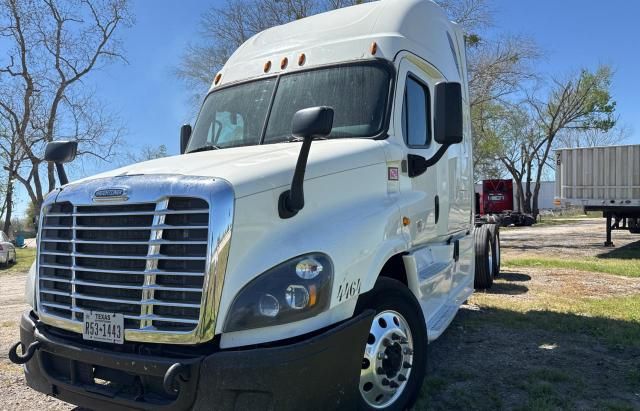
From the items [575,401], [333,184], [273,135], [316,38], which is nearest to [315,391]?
[333,184]

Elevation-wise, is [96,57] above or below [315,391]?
above

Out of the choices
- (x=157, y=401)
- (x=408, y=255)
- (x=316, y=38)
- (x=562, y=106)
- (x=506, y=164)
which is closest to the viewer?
(x=157, y=401)

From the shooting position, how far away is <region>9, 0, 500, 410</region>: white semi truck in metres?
2.71

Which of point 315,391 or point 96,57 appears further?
point 96,57

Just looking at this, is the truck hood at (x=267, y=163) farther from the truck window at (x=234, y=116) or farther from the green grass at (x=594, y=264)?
the green grass at (x=594, y=264)

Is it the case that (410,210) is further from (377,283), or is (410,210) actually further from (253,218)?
(253,218)

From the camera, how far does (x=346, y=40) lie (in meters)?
4.43

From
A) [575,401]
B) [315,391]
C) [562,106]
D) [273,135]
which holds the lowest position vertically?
[575,401]

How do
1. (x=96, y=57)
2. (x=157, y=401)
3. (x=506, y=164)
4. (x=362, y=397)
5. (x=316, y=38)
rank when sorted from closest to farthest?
1. (x=157, y=401)
2. (x=362, y=397)
3. (x=316, y=38)
4. (x=96, y=57)
5. (x=506, y=164)

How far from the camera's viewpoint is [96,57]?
1104 inches

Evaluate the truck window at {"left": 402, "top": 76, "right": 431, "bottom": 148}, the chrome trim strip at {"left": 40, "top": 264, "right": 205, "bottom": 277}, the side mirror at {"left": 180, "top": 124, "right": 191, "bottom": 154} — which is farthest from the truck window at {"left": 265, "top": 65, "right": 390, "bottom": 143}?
the side mirror at {"left": 180, "top": 124, "right": 191, "bottom": 154}

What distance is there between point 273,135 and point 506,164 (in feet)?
142

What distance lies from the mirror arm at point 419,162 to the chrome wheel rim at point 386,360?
1.19m

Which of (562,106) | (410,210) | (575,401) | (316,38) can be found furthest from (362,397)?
(562,106)
